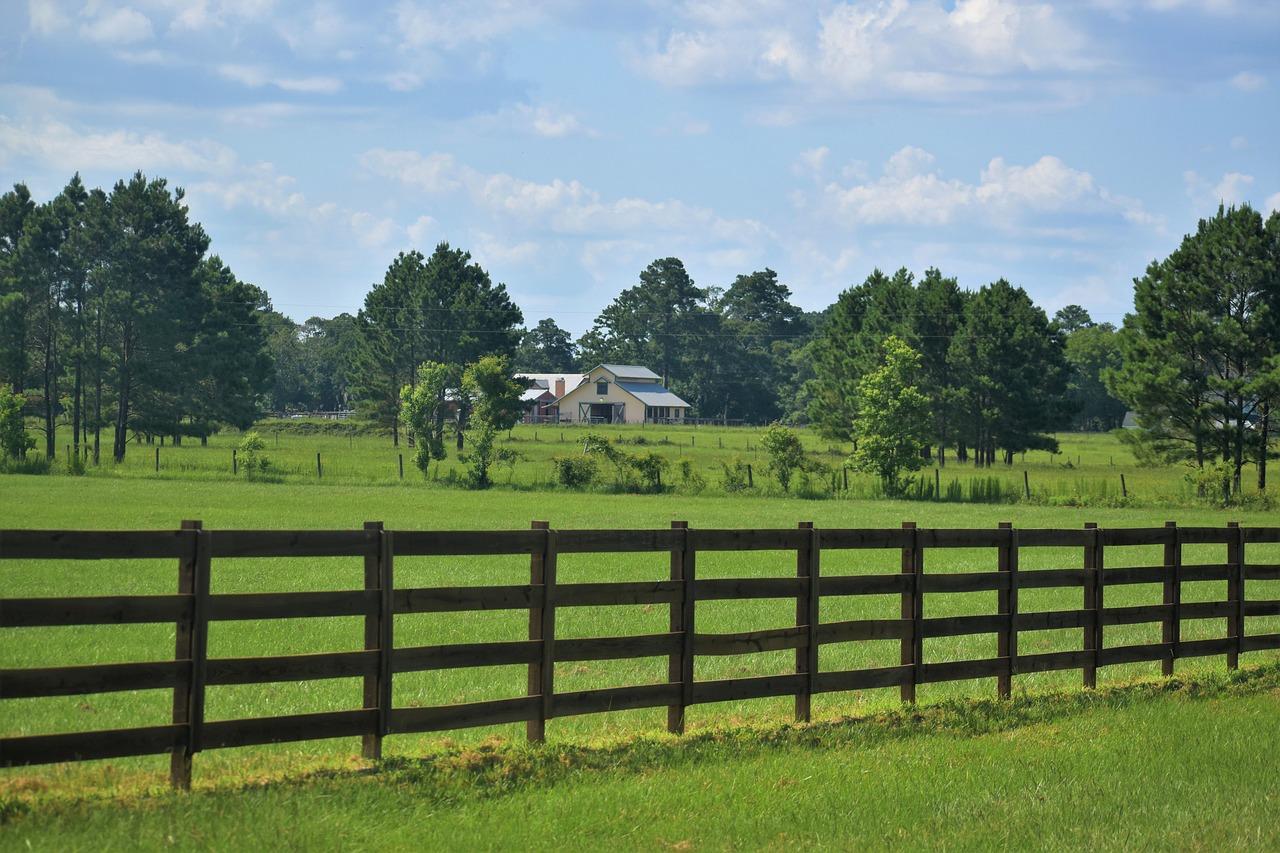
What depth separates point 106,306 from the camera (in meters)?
80.7

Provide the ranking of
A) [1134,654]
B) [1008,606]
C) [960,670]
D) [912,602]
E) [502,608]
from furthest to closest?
[1134,654], [1008,606], [960,670], [912,602], [502,608]

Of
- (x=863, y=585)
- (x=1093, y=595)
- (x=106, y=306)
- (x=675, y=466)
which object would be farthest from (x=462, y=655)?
(x=106, y=306)

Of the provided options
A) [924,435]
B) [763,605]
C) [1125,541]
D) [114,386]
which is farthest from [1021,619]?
[114,386]

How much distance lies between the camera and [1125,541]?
13492mm

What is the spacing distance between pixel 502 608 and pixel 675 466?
55.7m

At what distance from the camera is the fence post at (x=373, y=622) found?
8617 mm

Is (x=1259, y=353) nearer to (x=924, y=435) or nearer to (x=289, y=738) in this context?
(x=924, y=435)

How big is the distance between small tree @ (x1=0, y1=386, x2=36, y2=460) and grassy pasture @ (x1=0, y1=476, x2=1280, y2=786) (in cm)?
1637

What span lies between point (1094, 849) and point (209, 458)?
7503 centimetres

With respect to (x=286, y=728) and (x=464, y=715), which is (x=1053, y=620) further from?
(x=286, y=728)

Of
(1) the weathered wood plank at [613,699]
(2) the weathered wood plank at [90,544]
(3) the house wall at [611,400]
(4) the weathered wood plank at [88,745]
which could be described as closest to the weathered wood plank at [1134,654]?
(1) the weathered wood plank at [613,699]

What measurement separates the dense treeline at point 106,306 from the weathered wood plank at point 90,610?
7862cm

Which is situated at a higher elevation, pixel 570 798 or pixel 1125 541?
pixel 1125 541

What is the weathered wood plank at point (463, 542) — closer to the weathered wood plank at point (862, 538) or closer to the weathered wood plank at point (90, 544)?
the weathered wood plank at point (90, 544)
